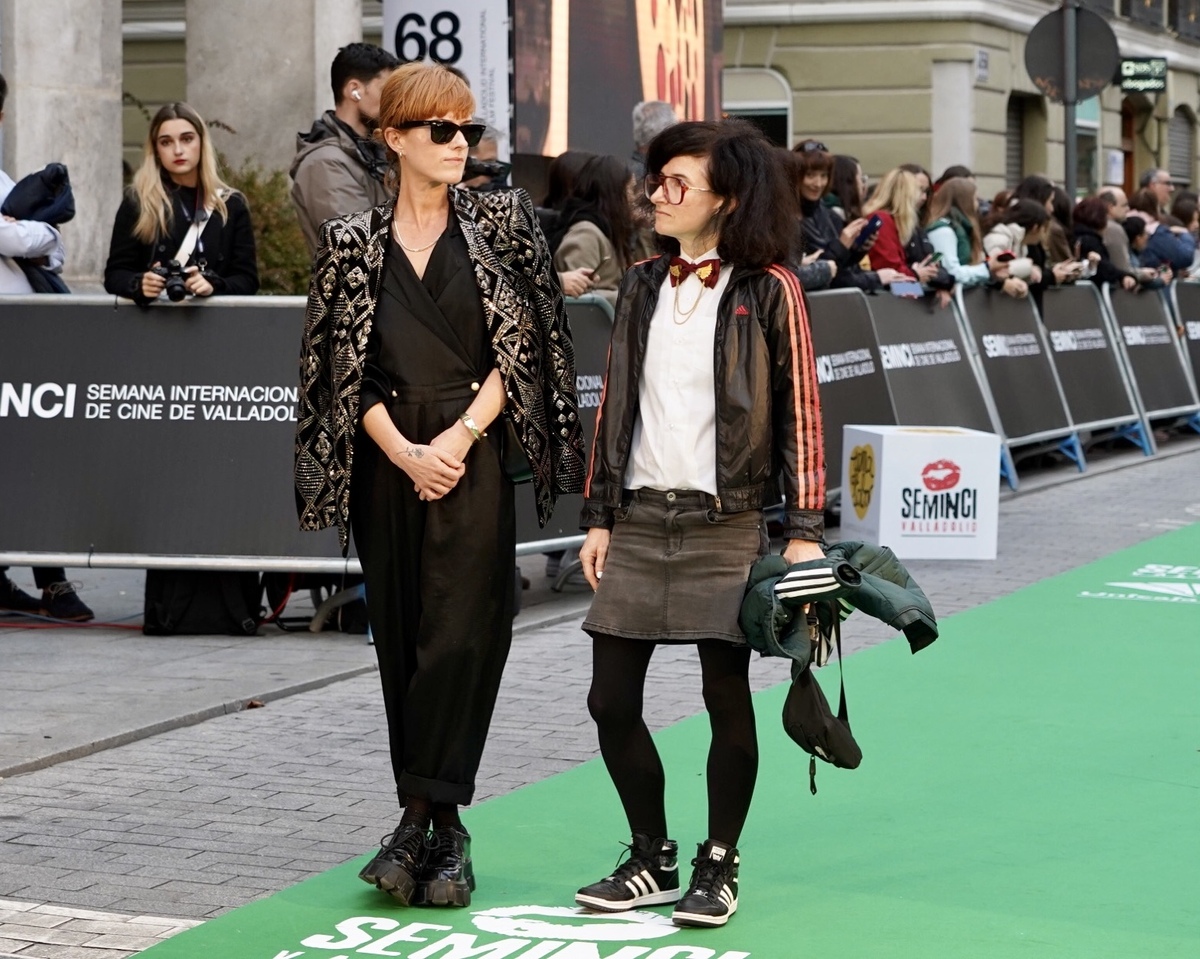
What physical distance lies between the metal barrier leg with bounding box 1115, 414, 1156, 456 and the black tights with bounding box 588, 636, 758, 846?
12648 mm

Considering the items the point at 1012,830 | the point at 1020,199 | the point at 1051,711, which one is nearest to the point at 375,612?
the point at 1012,830

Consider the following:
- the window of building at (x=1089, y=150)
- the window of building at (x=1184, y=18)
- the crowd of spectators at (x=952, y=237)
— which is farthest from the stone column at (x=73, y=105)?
the window of building at (x=1184, y=18)

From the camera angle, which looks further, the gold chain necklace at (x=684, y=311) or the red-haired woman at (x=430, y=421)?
the red-haired woman at (x=430, y=421)

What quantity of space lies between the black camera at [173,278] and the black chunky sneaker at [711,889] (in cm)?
443

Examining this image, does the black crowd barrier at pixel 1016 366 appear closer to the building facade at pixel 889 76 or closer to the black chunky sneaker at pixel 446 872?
the black chunky sneaker at pixel 446 872

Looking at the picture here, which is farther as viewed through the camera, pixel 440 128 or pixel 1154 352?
pixel 1154 352

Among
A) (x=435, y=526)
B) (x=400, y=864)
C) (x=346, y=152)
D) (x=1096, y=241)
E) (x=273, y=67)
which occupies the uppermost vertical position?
(x=273, y=67)

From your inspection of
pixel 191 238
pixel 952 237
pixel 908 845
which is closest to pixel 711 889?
pixel 908 845

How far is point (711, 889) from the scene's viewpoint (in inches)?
194

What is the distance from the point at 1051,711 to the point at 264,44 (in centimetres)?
853

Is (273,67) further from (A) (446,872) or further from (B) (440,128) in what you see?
(A) (446,872)

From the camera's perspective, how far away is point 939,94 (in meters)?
28.2

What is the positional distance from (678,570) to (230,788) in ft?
6.69

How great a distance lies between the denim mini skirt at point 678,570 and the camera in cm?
489
